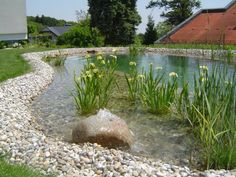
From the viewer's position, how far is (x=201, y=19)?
86.0 feet

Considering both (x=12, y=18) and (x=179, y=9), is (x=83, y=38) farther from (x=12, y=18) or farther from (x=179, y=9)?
(x=12, y=18)

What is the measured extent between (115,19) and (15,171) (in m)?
25.6

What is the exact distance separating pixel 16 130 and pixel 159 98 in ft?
7.36

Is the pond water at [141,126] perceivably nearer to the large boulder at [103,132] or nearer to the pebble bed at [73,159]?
the large boulder at [103,132]

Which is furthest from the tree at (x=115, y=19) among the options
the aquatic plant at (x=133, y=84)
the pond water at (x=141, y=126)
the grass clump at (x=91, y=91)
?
the grass clump at (x=91, y=91)

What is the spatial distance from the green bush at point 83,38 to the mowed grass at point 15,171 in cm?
2189

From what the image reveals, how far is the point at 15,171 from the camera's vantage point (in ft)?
10.3

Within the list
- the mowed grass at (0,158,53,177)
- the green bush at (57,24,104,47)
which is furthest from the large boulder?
the green bush at (57,24,104,47)

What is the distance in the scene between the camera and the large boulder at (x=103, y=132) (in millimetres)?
4500

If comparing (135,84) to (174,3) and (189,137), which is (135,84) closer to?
(189,137)

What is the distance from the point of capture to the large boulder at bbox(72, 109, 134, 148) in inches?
177

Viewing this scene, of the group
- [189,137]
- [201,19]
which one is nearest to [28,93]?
[189,137]

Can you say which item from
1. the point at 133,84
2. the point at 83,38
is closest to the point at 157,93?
the point at 133,84

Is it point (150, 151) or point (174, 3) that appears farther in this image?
point (174, 3)
